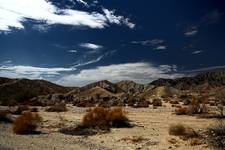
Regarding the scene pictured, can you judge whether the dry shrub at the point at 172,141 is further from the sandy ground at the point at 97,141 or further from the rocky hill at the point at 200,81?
the rocky hill at the point at 200,81

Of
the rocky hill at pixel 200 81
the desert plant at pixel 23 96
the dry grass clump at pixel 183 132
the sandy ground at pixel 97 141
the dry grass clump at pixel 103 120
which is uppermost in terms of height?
the rocky hill at pixel 200 81

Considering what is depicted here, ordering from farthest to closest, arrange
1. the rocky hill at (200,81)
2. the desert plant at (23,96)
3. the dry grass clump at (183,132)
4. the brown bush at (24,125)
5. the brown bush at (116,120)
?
the rocky hill at (200,81) → the desert plant at (23,96) → the brown bush at (116,120) → the brown bush at (24,125) → the dry grass clump at (183,132)

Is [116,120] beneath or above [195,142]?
above

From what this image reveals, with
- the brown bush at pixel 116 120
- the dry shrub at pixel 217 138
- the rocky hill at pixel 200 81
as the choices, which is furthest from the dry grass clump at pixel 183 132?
the rocky hill at pixel 200 81

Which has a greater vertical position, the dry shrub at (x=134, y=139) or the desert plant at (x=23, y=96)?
the desert plant at (x=23, y=96)

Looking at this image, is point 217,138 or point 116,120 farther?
point 116,120

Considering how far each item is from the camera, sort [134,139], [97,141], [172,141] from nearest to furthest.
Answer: [172,141], [134,139], [97,141]

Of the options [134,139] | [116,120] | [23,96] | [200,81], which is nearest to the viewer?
[134,139]

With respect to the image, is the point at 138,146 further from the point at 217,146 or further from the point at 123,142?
the point at 217,146

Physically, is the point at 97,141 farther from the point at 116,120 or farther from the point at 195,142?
the point at 116,120

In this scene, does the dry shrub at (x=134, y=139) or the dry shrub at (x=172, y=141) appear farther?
the dry shrub at (x=134, y=139)

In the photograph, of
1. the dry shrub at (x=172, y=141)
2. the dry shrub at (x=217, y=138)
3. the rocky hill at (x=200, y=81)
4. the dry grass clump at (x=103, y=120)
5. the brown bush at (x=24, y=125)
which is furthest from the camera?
the rocky hill at (x=200, y=81)

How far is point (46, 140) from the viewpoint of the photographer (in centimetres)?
2442

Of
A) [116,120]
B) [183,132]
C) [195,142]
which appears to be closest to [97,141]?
[183,132]
